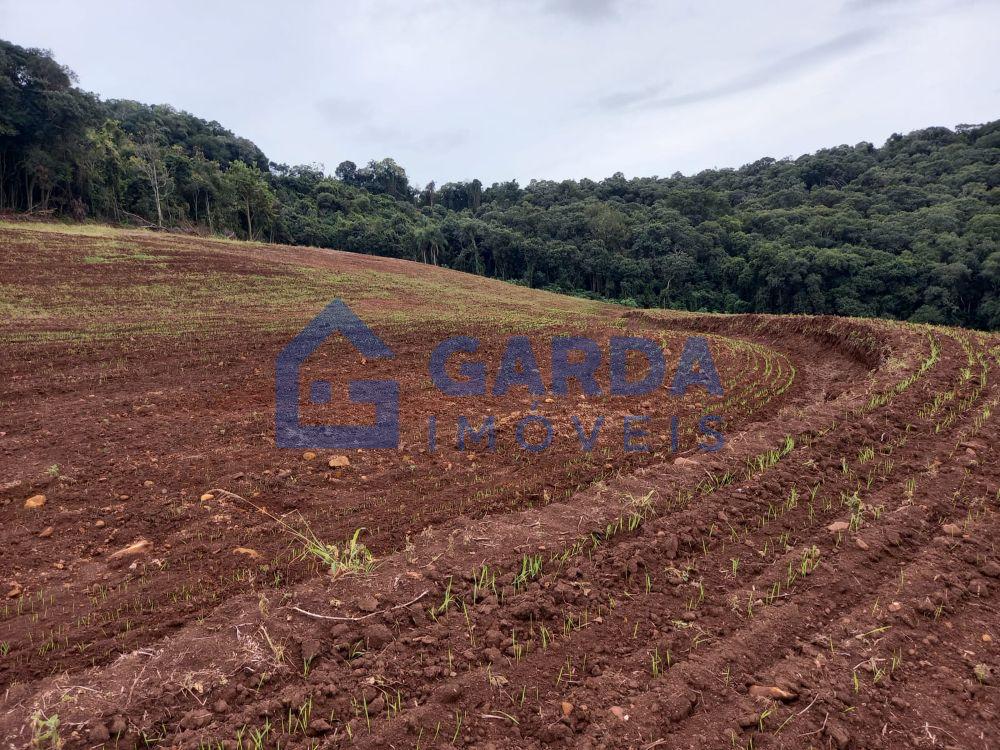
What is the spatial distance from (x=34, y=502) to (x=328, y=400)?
363 centimetres

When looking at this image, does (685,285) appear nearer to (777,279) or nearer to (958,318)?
(777,279)

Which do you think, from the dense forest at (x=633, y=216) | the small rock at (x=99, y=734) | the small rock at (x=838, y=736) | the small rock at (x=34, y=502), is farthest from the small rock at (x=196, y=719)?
the dense forest at (x=633, y=216)

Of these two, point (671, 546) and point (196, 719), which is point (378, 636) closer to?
point (196, 719)

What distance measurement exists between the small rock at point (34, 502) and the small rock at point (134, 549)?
1.38 m

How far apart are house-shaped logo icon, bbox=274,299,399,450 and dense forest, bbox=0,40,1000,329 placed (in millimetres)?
32406

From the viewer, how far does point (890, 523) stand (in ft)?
12.6

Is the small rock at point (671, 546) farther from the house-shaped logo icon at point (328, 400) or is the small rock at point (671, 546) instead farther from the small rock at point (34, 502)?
the small rock at point (34, 502)

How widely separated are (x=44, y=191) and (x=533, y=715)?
44379mm

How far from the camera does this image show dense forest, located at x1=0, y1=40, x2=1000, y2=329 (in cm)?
3288

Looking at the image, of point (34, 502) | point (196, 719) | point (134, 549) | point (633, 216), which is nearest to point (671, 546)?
point (196, 719)

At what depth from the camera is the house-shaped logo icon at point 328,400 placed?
252 inches

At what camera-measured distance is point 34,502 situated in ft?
15.6

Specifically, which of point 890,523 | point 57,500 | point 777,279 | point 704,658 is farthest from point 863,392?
point 777,279

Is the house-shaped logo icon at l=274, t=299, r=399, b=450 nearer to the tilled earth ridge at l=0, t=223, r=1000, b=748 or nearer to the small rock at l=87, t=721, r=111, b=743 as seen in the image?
the tilled earth ridge at l=0, t=223, r=1000, b=748
